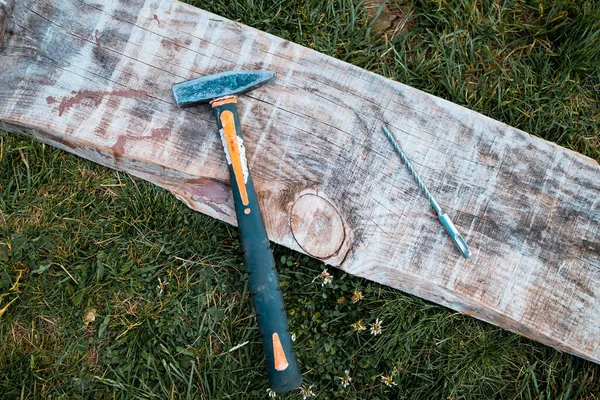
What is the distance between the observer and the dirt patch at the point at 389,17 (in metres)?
2.71

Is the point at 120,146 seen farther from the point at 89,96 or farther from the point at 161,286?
the point at 161,286

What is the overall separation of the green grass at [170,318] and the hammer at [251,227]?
1.03 feet

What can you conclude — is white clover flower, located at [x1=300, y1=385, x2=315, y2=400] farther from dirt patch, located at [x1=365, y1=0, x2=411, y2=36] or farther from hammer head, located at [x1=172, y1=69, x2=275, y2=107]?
dirt patch, located at [x1=365, y1=0, x2=411, y2=36]

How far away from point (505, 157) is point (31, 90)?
219 cm

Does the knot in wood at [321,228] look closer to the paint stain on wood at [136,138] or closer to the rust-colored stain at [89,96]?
the paint stain on wood at [136,138]

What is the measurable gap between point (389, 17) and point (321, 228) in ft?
4.37

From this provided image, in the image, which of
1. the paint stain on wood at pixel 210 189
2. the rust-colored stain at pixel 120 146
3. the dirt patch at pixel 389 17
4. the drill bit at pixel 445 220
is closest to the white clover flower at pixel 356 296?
the drill bit at pixel 445 220

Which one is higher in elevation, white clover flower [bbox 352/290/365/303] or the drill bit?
the drill bit

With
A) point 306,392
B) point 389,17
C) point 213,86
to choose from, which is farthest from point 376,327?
point 389,17

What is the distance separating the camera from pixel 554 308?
84.4 inches

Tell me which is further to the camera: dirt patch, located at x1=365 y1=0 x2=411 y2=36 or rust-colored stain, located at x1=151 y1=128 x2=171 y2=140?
dirt patch, located at x1=365 y1=0 x2=411 y2=36

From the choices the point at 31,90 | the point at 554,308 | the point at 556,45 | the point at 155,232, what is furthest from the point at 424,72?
the point at 31,90

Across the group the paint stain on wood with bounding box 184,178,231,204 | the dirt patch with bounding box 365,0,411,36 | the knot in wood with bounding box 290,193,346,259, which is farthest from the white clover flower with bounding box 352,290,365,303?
the dirt patch with bounding box 365,0,411,36

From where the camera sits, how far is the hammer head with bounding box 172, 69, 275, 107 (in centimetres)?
214
